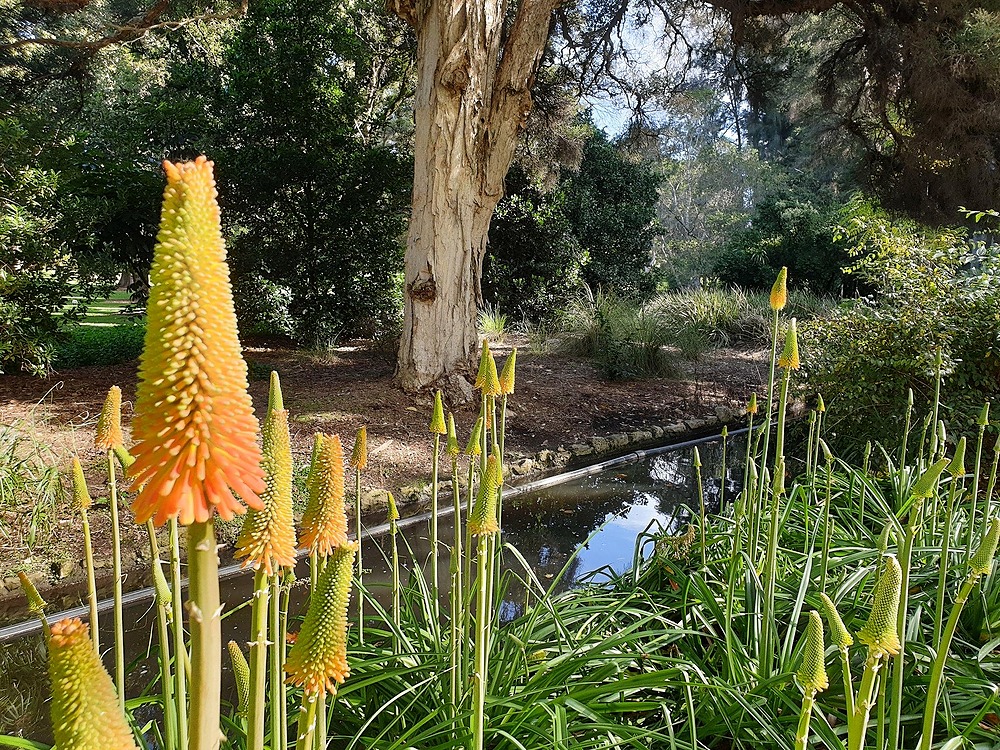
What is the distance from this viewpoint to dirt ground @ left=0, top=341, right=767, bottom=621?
179 inches

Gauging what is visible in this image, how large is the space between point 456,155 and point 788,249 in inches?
592

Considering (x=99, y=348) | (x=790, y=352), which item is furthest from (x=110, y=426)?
(x=99, y=348)

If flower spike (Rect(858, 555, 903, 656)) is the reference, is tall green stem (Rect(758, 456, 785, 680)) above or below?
below

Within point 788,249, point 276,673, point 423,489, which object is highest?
point 788,249

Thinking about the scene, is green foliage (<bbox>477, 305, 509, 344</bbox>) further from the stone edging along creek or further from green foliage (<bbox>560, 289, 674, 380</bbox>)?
the stone edging along creek

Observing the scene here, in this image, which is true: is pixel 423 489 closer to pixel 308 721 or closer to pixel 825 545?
pixel 825 545

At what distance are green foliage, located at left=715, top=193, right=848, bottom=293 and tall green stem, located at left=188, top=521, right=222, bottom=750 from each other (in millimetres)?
19895

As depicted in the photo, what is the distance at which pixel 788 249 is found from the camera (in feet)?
64.9

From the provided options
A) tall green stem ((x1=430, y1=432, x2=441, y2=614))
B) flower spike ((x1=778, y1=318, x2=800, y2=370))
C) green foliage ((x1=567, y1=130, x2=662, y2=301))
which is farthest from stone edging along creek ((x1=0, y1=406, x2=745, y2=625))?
green foliage ((x1=567, y1=130, x2=662, y2=301))

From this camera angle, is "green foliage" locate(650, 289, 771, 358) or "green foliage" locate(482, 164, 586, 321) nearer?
"green foliage" locate(482, 164, 586, 321)

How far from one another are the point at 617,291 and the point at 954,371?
416 inches

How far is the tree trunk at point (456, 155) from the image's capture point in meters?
7.38

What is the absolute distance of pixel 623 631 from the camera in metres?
2.46

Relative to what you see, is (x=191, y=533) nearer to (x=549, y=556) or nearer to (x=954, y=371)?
(x=549, y=556)
